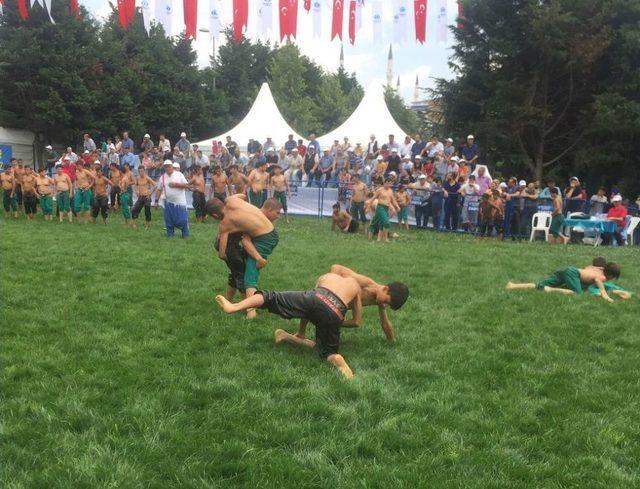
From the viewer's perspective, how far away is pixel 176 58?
43.0 metres

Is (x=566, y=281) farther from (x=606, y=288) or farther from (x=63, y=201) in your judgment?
(x=63, y=201)

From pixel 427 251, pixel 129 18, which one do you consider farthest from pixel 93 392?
→ pixel 129 18

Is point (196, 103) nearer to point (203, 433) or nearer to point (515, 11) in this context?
point (515, 11)

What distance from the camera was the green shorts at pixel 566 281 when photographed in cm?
896

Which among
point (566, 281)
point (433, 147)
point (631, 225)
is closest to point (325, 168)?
point (433, 147)

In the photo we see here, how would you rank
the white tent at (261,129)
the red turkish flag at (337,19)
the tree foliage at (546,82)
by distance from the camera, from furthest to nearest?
the white tent at (261,129) → the tree foliage at (546,82) → the red turkish flag at (337,19)

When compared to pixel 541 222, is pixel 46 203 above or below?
Answer: above

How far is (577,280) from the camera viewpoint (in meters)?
8.98

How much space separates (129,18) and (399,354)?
12.2 meters

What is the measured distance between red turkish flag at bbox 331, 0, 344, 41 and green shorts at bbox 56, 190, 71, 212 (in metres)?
8.23

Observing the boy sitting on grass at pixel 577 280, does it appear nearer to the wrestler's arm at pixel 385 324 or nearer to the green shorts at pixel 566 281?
the green shorts at pixel 566 281

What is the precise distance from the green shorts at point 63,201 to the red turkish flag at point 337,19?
823cm

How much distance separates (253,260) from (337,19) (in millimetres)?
9866

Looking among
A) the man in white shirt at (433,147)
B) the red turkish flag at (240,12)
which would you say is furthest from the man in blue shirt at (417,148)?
the red turkish flag at (240,12)
